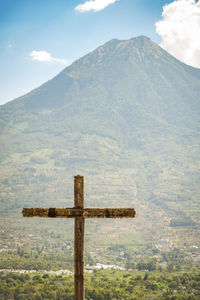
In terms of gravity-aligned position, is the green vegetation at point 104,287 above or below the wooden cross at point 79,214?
below

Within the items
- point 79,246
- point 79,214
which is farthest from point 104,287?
point 79,214

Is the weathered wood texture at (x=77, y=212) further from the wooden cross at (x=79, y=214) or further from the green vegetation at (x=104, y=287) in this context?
the green vegetation at (x=104, y=287)

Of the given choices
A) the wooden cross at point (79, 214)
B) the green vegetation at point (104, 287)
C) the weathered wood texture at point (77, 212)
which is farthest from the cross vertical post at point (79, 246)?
the green vegetation at point (104, 287)

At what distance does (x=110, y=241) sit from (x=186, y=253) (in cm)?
4343

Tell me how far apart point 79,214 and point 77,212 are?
0.05m

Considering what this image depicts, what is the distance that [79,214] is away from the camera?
6.39 metres

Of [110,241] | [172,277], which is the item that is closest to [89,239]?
[110,241]

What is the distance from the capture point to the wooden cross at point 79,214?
636 cm

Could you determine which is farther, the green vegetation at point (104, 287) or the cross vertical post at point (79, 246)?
the green vegetation at point (104, 287)

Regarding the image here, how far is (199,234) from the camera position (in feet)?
654

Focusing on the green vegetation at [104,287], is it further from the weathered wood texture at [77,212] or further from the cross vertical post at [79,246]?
the weathered wood texture at [77,212]

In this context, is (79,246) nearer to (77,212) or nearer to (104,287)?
(77,212)

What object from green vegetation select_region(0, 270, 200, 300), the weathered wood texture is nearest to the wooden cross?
the weathered wood texture

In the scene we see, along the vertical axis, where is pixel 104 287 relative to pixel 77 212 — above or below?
below
